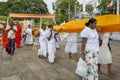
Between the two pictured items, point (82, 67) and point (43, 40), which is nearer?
point (82, 67)

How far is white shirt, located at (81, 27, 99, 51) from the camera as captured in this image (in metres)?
5.56

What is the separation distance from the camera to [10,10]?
7419 cm

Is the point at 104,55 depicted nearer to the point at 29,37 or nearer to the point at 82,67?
the point at 82,67

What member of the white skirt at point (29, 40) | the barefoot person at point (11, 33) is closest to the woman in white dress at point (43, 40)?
the barefoot person at point (11, 33)

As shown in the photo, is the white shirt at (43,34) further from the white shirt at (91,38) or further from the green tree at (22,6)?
the green tree at (22,6)

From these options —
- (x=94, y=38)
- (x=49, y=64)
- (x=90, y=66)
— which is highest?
(x=94, y=38)

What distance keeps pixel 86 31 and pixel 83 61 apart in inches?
29.2

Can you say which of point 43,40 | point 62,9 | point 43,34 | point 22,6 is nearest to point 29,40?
point 43,40

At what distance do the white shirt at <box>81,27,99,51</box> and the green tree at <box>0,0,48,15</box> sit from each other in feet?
229

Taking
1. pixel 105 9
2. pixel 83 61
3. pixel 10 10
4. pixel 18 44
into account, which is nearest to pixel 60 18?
pixel 105 9

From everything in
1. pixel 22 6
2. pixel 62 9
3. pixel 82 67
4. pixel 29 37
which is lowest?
pixel 29 37

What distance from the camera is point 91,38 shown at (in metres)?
5.58

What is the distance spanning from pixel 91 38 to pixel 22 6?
7035 centimetres

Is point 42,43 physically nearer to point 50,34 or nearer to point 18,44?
point 50,34
